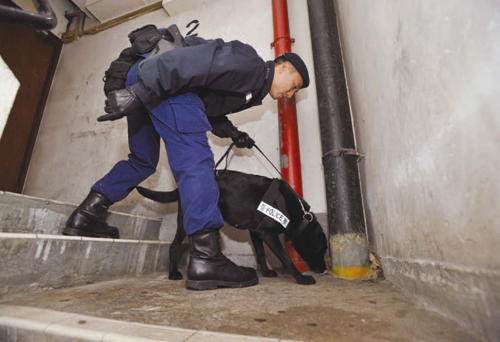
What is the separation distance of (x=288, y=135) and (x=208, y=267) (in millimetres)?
1235

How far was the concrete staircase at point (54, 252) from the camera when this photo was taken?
88 centimetres

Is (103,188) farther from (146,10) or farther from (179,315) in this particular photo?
(146,10)

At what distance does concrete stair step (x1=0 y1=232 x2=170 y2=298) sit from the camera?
866mm

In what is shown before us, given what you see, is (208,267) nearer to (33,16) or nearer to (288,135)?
(33,16)

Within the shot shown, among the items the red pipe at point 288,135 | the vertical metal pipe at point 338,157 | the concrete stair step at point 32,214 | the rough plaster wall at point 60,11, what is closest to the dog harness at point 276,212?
the vertical metal pipe at point 338,157

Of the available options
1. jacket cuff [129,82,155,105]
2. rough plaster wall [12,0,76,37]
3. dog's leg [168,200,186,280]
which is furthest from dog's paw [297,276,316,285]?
rough plaster wall [12,0,76,37]

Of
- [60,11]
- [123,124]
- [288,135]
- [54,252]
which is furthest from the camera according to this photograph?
[60,11]

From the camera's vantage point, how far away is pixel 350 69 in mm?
1760

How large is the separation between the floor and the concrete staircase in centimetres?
7

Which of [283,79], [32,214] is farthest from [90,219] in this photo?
[283,79]

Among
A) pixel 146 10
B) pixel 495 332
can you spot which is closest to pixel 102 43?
pixel 146 10

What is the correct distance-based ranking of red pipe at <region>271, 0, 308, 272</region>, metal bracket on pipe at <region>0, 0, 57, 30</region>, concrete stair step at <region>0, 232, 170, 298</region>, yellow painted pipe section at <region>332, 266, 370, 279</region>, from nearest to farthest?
metal bracket on pipe at <region>0, 0, 57, 30</region>, concrete stair step at <region>0, 232, 170, 298</region>, yellow painted pipe section at <region>332, 266, 370, 279</region>, red pipe at <region>271, 0, 308, 272</region>

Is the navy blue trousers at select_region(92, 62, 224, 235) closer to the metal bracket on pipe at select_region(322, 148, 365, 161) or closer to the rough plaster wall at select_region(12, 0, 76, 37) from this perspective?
the metal bracket on pipe at select_region(322, 148, 365, 161)

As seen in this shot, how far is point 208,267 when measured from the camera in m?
1.07
